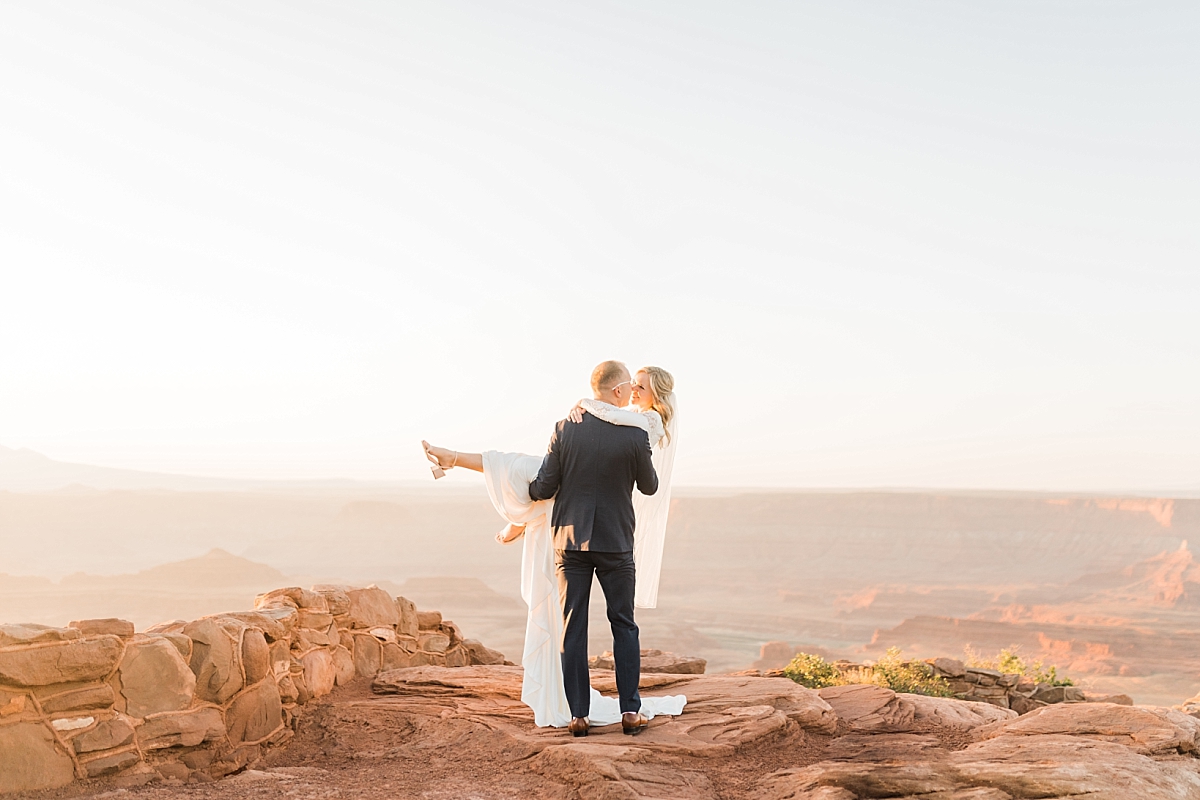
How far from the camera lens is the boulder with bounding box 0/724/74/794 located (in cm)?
464

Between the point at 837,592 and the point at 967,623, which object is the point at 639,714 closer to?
the point at 967,623

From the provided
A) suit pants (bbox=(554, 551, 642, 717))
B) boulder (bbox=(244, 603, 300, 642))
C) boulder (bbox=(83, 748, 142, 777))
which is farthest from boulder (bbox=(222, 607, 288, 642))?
suit pants (bbox=(554, 551, 642, 717))

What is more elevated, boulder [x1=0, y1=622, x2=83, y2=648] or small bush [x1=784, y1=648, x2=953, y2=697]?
boulder [x1=0, y1=622, x2=83, y2=648]

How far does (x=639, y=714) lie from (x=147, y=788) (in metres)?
2.91

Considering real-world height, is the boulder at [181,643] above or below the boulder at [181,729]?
above

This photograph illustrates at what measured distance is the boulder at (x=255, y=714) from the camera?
19.2ft

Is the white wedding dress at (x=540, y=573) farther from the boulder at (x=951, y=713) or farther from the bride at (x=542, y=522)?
the boulder at (x=951, y=713)

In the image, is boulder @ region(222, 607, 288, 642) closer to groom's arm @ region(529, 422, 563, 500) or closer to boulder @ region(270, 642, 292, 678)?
boulder @ region(270, 642, 292, 678)

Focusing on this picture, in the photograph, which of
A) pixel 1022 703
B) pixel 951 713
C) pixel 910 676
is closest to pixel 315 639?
pixel 951 713

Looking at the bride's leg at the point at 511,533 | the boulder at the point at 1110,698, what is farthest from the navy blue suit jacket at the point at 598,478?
the boulder at the point at 1110,698

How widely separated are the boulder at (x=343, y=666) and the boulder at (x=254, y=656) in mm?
1071

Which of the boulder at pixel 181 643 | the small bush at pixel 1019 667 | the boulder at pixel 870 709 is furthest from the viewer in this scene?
the small bush at pixel 1019 667

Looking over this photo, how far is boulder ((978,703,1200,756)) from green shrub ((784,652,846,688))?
17.0ft

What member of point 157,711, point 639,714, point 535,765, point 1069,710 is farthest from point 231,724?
point 1069,710
